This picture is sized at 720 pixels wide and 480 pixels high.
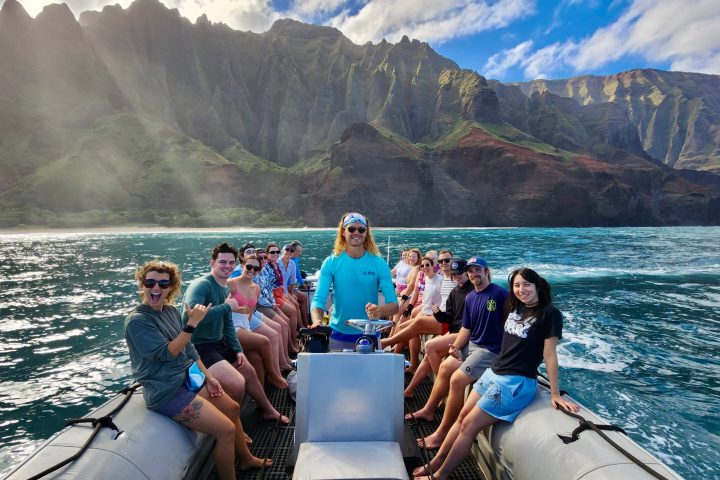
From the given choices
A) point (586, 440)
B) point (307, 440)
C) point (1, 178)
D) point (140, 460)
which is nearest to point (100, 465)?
point (140, 460)

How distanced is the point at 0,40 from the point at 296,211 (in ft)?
400

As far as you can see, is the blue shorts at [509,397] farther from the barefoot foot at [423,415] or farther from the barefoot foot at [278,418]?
the barefoot foot at [278,418]

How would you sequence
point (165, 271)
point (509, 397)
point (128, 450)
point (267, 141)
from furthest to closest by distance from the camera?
point (267, 141) → point (509, 397) → point (165, 271) → point (128, 450)

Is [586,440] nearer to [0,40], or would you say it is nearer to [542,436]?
[542,436]

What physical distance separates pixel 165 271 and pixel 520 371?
3.40 meters

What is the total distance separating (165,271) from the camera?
3.43m

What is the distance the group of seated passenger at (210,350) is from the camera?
324 cm

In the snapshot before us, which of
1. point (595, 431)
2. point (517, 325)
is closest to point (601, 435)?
point (595, 431)

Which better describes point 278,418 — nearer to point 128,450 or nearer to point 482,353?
point 128,450

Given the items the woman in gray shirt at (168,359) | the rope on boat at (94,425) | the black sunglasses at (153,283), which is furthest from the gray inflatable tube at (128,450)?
the black sunglasses at (153,283)

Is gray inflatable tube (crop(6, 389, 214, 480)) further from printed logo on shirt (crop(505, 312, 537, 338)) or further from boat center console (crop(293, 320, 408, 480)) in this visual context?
printed logo on shirt (crop(505, 312, 537, 338))

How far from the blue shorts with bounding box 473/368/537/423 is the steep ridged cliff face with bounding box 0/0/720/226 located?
93.6 metres

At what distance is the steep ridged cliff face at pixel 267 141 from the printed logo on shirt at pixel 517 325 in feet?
306

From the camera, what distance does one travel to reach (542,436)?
3248 mm
